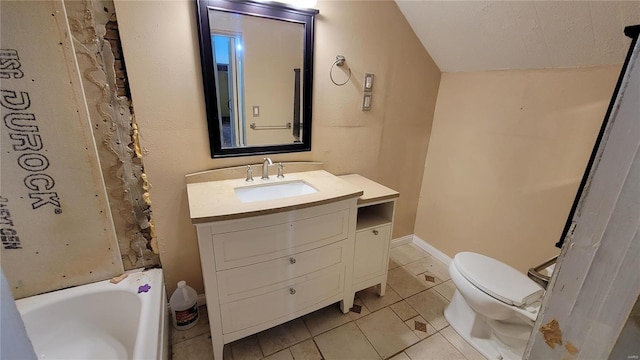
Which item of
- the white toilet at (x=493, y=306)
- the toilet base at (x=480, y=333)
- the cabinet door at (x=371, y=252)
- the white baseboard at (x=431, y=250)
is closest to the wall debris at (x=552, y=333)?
the white toilet at (x=493, y=306)

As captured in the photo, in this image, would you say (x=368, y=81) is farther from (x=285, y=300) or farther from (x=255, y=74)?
(x=285, y=300)

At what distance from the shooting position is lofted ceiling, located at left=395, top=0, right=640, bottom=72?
3.84ft

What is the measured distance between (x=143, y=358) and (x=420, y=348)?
1338mm

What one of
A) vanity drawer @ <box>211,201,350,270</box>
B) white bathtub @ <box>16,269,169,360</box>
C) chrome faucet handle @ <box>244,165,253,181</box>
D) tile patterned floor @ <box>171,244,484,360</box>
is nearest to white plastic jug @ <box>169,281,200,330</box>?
tile patterned floor @ <box>171,244,484,360</box>

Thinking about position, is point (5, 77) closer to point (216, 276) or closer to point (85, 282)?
point (85, 282)

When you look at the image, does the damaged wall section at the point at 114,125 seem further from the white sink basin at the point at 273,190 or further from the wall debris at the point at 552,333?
the wall debris at the point at 552,333

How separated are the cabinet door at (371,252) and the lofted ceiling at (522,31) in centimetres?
127

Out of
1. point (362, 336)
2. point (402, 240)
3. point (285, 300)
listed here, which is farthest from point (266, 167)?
point (402, 240)

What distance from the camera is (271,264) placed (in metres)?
1.30

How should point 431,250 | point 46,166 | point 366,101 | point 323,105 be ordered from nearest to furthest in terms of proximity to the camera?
point 46,166 → point 323,105 → point 366,101 → point 431,250

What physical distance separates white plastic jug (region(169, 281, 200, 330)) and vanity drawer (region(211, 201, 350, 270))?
548mm

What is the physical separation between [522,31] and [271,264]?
179 centimetres

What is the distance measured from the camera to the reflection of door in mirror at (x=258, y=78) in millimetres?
A: 1406

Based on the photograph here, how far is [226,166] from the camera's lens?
1.57 metres
